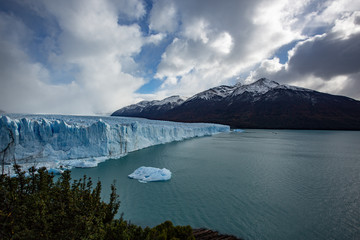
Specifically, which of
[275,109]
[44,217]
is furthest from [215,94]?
[44,217]

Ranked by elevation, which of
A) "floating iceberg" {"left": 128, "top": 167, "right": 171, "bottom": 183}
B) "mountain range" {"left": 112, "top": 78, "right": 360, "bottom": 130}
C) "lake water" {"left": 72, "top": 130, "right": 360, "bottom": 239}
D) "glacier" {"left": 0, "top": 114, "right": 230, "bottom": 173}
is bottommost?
"lake water" {"left": 72, "top": 130, "right": 360, "bottom": 239}

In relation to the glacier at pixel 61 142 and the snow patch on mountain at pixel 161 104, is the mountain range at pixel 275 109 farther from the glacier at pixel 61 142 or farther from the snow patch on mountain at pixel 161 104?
the glacier at pixel 61 142

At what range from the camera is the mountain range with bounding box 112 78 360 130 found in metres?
54.7

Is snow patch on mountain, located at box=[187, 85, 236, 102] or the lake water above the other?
snow patch on mountain, located at box=[187, 85, 236, 102]

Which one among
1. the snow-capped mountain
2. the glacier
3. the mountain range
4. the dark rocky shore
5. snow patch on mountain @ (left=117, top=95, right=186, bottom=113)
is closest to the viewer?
the dark rocky shore

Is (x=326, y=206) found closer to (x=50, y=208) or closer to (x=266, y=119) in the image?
(x=50, y=208)

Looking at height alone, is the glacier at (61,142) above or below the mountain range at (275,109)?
below

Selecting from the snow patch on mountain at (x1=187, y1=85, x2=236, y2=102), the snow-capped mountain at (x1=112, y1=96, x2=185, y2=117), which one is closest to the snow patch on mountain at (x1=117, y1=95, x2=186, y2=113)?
the snow-capped mountain at (x1=112, y1=96, x2=185, y2=117)

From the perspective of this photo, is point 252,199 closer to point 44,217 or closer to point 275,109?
point 44,217

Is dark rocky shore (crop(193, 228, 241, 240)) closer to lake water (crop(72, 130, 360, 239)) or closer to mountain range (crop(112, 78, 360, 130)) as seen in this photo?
lake water (crop(72, 130, 360, 239))

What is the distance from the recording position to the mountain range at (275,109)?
5472 centimetres

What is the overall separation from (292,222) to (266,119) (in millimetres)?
65607

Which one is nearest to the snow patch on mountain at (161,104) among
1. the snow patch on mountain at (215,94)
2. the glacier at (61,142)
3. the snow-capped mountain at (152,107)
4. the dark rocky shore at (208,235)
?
the snow-capped mountain at (152,107)

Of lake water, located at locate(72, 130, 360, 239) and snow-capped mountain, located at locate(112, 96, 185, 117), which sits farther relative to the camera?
snow-capped mountain, located at locate(112, 96, 185, 117)
